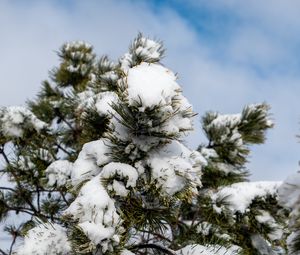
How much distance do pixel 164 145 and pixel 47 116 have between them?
378 cm

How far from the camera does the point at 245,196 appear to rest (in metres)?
3.69

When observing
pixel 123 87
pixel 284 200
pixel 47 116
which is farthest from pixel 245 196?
pixel 47 116

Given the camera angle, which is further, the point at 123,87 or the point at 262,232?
the point at 262,232

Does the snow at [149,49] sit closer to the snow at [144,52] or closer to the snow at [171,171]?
the snow at [144,52]

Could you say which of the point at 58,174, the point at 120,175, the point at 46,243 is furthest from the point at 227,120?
the point at 46,243

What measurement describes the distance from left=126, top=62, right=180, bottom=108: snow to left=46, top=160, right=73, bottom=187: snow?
1.72 metres

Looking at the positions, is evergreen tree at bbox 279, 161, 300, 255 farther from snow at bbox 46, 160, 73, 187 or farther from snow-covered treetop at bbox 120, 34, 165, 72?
snow at bbox 46, 160, 73, 187

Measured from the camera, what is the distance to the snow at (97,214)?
6.15ft

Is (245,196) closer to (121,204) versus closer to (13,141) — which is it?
(121,204)

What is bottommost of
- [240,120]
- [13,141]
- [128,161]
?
[128,161]

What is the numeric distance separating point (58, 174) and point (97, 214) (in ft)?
6.26

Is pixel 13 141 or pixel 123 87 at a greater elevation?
pixel 13 141

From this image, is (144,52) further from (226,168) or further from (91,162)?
(226,168)

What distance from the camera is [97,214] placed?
6.40 ft
